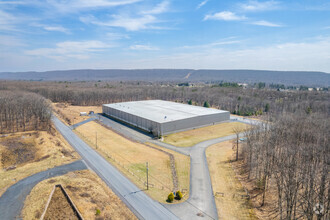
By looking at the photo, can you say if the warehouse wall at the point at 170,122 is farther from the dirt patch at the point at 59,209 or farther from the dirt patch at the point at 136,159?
Result: the dirt patch at the point at 59,209

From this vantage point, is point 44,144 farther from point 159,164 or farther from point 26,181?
point 159,164

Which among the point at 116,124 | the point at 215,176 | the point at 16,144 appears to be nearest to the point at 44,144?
the point at 16,144

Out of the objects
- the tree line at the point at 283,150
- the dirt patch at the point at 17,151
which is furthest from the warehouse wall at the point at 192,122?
the dirt patch at the point at 17,151

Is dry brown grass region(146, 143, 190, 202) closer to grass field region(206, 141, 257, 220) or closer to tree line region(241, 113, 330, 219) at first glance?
grass field region(206, 141, 257, 220)

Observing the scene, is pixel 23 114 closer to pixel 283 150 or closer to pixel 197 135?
pixel 197 135

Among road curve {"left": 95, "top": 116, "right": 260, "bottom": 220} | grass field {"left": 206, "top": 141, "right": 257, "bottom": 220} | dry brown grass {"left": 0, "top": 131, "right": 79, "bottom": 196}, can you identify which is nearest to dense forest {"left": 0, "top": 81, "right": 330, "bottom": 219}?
grass field {"left": 206, "top": 141, "right": 257, "bottom": 220}
